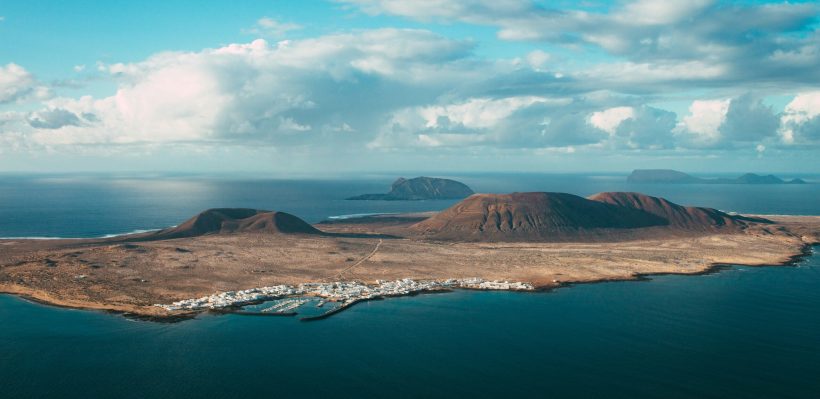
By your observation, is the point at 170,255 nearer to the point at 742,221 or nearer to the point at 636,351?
the point at 636,351

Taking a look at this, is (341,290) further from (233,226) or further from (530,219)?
(530,219)

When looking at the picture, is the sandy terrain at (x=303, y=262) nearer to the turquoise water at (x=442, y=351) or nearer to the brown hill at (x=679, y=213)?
the turquoise water at (x=442, y=351)

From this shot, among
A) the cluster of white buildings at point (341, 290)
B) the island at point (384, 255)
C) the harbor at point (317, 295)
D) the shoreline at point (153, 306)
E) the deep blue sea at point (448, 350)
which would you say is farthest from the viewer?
the island at point (384, 255)

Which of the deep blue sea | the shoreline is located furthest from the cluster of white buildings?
the deep blue sea

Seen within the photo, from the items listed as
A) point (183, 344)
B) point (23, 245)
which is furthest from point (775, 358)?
point (23, 245)

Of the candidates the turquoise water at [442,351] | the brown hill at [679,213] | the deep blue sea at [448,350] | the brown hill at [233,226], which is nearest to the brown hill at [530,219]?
the brown hill at [679,213]
